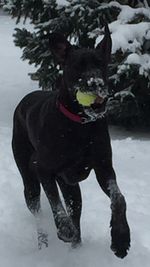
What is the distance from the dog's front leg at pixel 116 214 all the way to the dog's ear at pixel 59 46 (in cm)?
86

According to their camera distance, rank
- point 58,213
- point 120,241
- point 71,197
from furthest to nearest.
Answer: point 71,197
point 58,213
point 120,241

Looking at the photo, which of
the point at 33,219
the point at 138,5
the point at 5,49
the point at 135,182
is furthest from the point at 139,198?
the point at 5,49

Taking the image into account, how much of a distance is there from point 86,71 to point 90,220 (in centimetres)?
212

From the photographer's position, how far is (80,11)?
31.0 ft

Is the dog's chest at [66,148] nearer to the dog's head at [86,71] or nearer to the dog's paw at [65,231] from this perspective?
the dog's head at [86,71]

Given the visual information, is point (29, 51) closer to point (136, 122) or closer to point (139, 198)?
point (136, 122)

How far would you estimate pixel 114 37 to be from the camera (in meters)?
8.88

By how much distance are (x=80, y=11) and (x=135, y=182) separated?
3.35 metres

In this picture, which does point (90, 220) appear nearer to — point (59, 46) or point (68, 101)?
point (68, 101)

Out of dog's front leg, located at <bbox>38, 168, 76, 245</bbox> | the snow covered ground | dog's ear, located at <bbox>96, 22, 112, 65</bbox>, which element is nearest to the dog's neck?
dog's ear, located at <bbox>96, 22, 112, 65</bbox>

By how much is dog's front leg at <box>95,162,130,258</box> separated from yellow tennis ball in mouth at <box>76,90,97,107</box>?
586 millimetres

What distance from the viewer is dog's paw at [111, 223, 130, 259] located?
169 inches

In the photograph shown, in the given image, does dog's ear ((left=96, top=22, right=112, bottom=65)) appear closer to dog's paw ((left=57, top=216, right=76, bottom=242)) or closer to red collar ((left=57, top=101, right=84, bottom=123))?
red collar ((left=57, top=101, right=84, bottom=123))

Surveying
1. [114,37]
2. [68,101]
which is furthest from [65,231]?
[114,37]
